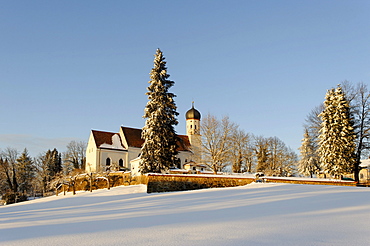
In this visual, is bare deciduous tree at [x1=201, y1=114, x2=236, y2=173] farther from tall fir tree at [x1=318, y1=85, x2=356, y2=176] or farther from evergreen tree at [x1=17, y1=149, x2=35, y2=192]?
evergreen tree at [x1=17, y1=149, x2=35, y2=192]

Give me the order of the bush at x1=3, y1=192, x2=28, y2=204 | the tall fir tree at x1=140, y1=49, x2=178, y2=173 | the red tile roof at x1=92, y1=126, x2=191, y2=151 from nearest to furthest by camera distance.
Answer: the tall fir tree at x1=140, y1=49, x2=178, y2=173 → the bush at x1=3, y1=192, x2=28, y2=204 → the red tile roof at x1=92, y1=126, x2=191, y2=151

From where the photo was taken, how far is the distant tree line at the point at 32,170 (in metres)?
51.5

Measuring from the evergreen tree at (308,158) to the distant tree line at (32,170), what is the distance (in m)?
32.2

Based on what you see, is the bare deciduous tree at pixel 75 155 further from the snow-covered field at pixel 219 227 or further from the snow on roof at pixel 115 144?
the snow-covered field at pixel 219 227

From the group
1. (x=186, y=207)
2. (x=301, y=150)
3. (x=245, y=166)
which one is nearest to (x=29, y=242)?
(x=186, y=207)

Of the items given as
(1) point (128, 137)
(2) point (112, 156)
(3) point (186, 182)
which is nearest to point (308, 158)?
(3) point (186, 182)

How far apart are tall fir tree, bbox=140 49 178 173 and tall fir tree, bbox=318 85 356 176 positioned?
15314mm

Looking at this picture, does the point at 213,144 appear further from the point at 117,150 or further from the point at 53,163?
the point at 53,163

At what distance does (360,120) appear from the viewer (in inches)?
1390

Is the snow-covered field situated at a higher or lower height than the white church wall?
lower

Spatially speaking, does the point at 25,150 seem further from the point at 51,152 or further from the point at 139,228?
the point at 139,228

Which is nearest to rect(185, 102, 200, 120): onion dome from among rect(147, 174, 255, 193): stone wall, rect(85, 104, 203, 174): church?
rect(85, 104, 203, 174): church

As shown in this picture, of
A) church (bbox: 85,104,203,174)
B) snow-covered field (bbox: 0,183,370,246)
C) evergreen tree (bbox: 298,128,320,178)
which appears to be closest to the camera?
snow-covered field (bbox: 0,183,370,246)

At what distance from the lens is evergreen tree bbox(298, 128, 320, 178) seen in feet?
154
